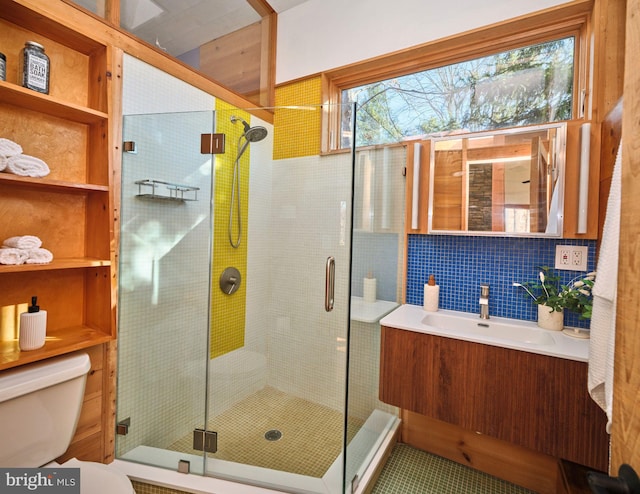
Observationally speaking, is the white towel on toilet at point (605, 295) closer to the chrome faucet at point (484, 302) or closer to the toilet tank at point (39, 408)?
the chrome faucet at point (484, 302)

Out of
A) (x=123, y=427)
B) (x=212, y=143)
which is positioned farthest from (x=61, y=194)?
(x=123, y=427)

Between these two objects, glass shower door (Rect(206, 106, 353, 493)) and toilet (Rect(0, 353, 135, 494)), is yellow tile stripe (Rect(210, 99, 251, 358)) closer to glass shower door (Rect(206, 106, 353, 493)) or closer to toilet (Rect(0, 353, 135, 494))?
glass shower door (Rect(206, 106, 353, 493))

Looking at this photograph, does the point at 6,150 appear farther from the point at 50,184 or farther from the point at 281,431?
the point at 281,431

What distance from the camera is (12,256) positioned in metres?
1.19

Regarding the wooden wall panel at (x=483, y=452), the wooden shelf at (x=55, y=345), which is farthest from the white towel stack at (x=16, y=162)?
the wooden wall panel at (x=483, y=452)

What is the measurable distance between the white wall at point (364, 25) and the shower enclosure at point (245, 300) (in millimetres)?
620

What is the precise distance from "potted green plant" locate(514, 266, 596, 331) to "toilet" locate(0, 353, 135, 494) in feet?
6.39

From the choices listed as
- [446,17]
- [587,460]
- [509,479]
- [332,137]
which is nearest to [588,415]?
[587,460]

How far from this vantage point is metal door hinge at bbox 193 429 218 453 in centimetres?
161

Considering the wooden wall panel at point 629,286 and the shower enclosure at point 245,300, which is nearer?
the wooden wall panel at point 629,286

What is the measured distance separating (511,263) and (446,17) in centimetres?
147

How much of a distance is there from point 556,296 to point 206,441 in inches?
75.5

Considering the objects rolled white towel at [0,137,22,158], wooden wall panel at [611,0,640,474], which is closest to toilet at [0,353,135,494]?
rolled white towel at [0,137,22,158]

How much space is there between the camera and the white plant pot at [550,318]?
1604 millimetres
